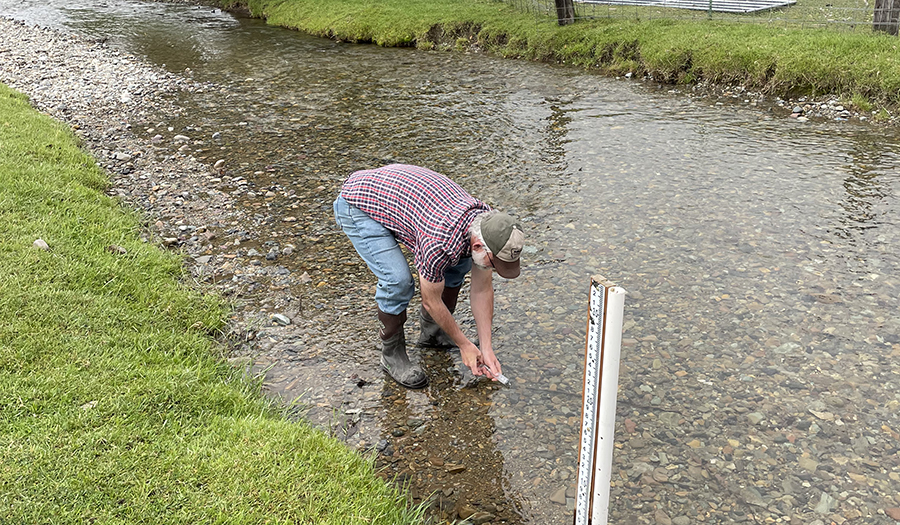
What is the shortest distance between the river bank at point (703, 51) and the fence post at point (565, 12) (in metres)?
0.37

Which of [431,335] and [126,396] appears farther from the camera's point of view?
[431,335]

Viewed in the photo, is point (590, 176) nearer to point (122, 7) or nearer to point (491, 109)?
point (491, 109)

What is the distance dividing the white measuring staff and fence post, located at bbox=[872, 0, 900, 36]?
1377cm

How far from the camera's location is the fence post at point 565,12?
61.4 feet

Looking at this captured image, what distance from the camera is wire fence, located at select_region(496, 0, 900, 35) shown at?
14000 millimetres

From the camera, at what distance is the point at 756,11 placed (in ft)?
58.6

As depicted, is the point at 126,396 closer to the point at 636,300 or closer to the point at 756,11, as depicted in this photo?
the point at 636,300

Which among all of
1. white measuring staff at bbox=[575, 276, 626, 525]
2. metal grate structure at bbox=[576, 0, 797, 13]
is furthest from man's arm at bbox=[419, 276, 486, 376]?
metal grate structure at bbox=[576, 0, 797, 13]

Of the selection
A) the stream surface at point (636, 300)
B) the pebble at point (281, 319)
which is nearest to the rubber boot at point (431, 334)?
the stream surface at point (636, 300)

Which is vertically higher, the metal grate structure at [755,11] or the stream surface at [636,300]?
the metal grate structure at [755,11]

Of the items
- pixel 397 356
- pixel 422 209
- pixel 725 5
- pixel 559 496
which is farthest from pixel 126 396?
pixel 725 5

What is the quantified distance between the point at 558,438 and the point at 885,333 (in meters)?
3.36

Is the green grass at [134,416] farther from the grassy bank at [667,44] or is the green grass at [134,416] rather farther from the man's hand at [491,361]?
the grassy bank at [667,44]

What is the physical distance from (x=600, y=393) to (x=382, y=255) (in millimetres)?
2587
